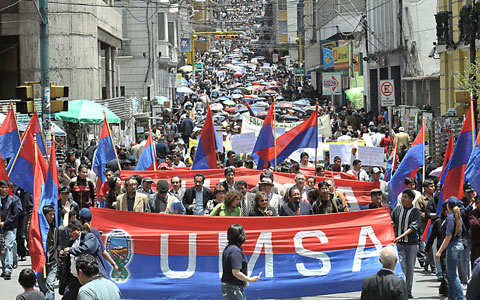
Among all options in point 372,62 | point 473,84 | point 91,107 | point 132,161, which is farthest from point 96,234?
point 372,62

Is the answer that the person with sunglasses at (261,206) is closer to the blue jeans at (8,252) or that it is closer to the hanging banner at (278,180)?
the hanging banner at (278,180)

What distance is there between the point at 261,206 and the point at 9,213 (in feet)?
16.2

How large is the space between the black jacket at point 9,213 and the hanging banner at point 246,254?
3736 millimetres

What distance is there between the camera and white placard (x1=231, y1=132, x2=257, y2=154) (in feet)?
67.2

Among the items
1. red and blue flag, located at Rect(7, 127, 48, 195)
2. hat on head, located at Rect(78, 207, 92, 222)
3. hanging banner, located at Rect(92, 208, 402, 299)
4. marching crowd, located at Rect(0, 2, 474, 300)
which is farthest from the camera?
red and blue flag, located at Rect(7, 127, 48, 195)

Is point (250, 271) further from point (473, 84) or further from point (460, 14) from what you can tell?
point (460, 14)

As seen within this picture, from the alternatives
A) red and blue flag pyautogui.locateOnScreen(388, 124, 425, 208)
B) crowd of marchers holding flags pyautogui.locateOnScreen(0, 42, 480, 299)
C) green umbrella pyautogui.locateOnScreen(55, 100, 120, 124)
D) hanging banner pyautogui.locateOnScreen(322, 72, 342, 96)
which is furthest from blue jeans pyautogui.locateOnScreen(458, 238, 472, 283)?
hanging banner pyautogui.locateOnScreen(322, 72, 342, 96)

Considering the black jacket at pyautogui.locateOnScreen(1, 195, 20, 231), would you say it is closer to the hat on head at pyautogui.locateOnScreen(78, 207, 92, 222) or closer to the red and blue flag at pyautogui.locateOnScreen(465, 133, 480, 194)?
the hat on head at pyautogui.locateOnScreen(78, 207, 92, 222)

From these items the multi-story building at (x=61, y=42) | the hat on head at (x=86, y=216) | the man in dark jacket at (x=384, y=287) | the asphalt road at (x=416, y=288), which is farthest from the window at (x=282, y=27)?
the man in dark jacket at (x=384, y=287)

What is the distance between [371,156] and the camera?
19750mm

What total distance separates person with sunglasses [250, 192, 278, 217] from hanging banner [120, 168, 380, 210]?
3.00 meters

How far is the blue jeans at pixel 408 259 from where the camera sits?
11.9m

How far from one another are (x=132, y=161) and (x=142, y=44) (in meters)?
37.4

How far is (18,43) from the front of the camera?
3331cm
